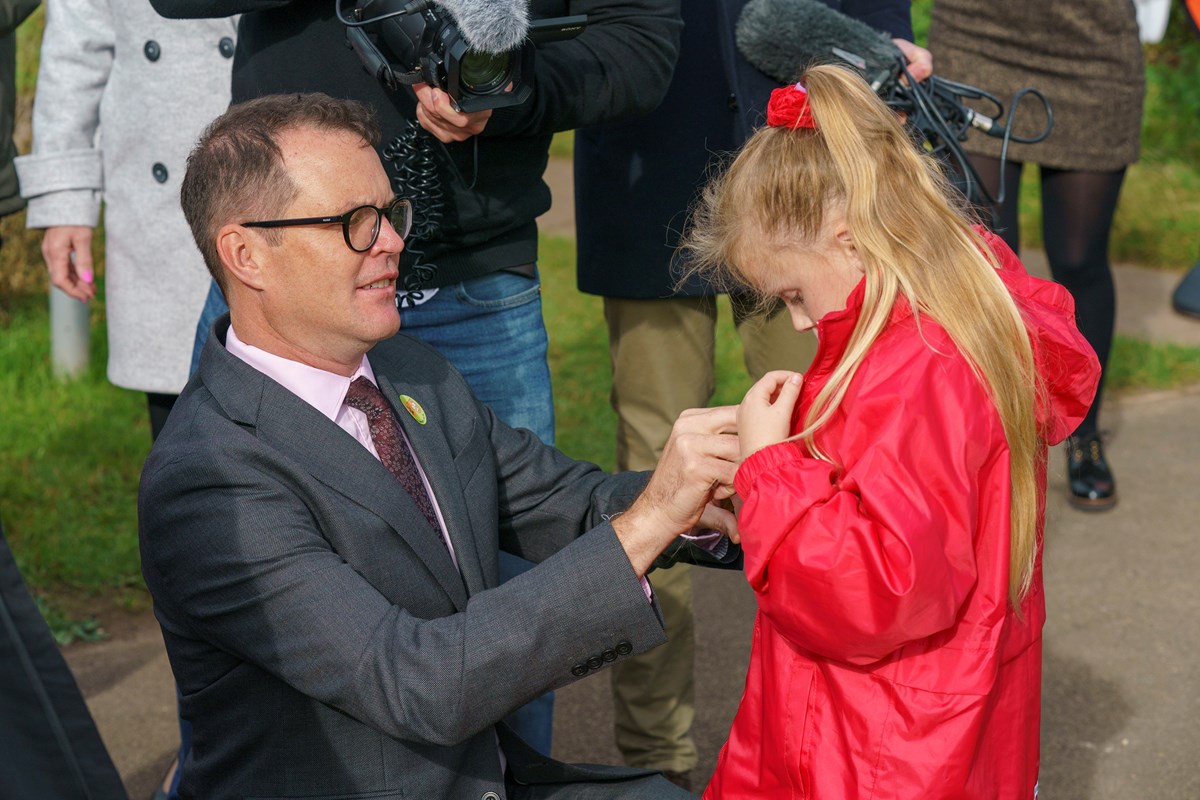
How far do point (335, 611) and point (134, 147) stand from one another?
1752 mm

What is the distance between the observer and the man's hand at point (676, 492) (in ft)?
6.57

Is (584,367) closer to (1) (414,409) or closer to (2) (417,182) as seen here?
(2) (417,182)

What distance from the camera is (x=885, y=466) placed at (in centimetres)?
184

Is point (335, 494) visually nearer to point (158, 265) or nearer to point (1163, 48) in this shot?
point (158, 265)

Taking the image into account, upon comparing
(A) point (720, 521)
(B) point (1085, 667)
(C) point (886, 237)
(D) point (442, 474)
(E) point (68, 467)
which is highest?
(C) point (886, 237)

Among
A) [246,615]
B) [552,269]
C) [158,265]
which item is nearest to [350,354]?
[246,615]

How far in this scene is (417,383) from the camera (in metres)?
2.41

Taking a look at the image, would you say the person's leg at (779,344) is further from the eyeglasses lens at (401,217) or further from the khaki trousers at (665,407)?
the eyeglasses lens at (401,217)

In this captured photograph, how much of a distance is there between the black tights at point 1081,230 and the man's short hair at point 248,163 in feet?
9.07

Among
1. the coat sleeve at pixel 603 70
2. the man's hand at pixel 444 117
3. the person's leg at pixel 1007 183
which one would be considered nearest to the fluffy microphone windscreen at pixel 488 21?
the man's hand at pixel 444 117

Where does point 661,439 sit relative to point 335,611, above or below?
below

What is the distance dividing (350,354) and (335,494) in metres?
0.26

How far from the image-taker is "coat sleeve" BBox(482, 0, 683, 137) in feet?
8.60

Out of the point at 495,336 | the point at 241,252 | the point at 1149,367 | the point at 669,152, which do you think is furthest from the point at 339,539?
the point at 1149,367
